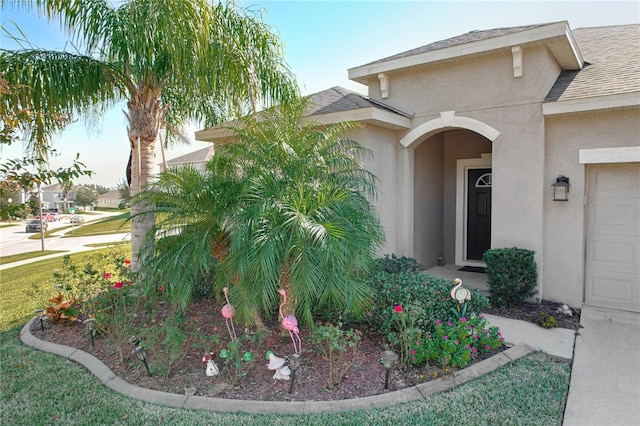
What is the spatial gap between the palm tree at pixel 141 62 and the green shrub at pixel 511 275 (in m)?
5.66

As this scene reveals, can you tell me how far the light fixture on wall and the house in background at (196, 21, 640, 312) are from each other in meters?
0.02

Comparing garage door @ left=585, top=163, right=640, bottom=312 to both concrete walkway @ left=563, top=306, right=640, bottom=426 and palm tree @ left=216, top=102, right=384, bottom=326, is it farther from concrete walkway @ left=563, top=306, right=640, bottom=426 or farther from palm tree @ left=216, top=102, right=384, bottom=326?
palm tree @ left=216, top=102, right=384, bottom=326

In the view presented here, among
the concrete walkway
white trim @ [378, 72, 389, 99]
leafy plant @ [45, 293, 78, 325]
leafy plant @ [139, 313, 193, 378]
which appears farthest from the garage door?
leafy plant @ [45, 293, 78, 325]

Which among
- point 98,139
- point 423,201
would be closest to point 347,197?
point 423,201

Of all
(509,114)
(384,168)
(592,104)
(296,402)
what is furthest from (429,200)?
(296,402)

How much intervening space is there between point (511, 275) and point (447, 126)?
3.23 m

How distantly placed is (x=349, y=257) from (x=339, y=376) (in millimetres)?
1289

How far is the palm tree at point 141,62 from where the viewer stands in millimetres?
5676

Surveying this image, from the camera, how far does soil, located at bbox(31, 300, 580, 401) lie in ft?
12.5

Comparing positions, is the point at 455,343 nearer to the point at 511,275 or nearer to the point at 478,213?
the point at 511,275

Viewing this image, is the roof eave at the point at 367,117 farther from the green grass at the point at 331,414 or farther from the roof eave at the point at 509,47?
the green grass at the point at 331,414

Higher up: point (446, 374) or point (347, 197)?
point (347, 197)

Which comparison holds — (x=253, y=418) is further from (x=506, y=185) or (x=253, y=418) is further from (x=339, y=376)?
(x=506, y=185)

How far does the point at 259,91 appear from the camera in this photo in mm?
7430
